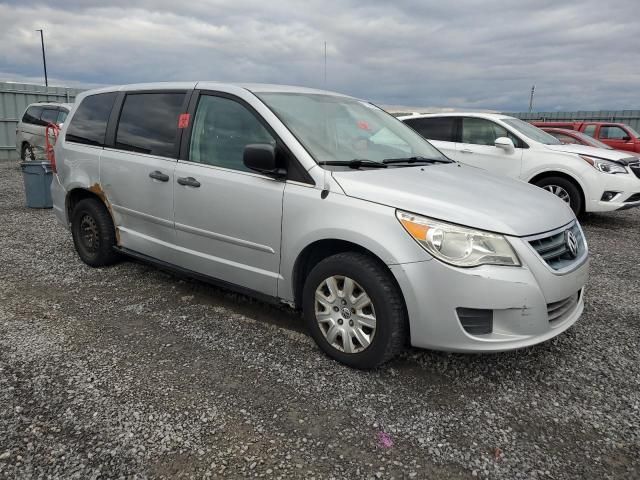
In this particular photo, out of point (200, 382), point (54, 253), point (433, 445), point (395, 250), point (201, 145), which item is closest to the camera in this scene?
point (433, 445)

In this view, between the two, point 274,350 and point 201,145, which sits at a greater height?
point 201,145

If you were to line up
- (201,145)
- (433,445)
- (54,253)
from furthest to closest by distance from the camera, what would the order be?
(54,253)
(201,145)
(433,445)

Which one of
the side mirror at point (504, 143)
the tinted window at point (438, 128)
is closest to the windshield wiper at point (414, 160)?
the side mirror at point (504, 143)

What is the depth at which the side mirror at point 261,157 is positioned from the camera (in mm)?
3029

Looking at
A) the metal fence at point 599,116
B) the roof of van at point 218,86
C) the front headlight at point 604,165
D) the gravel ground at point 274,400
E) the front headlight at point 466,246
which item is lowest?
the gravel ground at point 274,400

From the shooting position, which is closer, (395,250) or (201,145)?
(395,250)

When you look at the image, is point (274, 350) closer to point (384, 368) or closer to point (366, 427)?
point (384, 368)

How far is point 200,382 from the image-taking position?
2.87m

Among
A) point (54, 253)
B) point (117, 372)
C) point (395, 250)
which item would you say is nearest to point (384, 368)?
point (395, 250)

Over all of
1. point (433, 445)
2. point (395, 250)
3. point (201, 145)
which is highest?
point (201, 145)

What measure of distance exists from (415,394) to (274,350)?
3.21ft

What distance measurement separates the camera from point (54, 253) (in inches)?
216

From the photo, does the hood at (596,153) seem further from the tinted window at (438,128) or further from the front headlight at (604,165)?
the tinted window at (438,128)

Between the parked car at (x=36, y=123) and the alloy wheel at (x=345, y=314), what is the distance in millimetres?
11612
